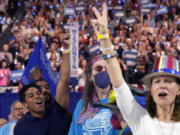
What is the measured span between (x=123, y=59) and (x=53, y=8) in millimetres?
5327

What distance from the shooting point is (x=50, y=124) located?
133 inches

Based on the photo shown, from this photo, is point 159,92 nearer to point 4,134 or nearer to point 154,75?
point 154,75

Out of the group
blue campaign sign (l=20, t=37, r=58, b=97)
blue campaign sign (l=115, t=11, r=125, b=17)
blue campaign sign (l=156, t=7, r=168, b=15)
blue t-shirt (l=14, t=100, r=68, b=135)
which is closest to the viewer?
blue t-shirt (l=14, t=100, r=68, b=135)

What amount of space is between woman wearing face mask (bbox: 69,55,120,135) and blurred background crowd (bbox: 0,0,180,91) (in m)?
3.14

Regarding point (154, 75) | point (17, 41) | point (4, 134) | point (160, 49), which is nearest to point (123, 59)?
point (160, 49)

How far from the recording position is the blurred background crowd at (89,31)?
26.7ft

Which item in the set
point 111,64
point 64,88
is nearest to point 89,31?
point 64,88

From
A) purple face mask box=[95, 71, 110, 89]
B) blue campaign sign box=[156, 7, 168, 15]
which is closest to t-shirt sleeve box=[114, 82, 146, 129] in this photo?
purple face mask box=[95, 71, 110, 89]

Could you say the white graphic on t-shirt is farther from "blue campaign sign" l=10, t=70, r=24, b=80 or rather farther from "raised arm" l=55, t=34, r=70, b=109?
"blue campaign sign" l=10, t=70, r=24, b=80

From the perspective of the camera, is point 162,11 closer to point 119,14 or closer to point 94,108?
point 119,14

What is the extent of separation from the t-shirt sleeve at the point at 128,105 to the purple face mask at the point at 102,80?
28.7 inches

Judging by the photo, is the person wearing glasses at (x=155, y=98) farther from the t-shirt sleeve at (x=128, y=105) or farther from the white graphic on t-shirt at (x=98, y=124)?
the white graphic on t-shirt at (x=98, y=124)

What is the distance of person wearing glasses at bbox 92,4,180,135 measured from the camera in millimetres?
2457

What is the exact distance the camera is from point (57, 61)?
8.31 metres
